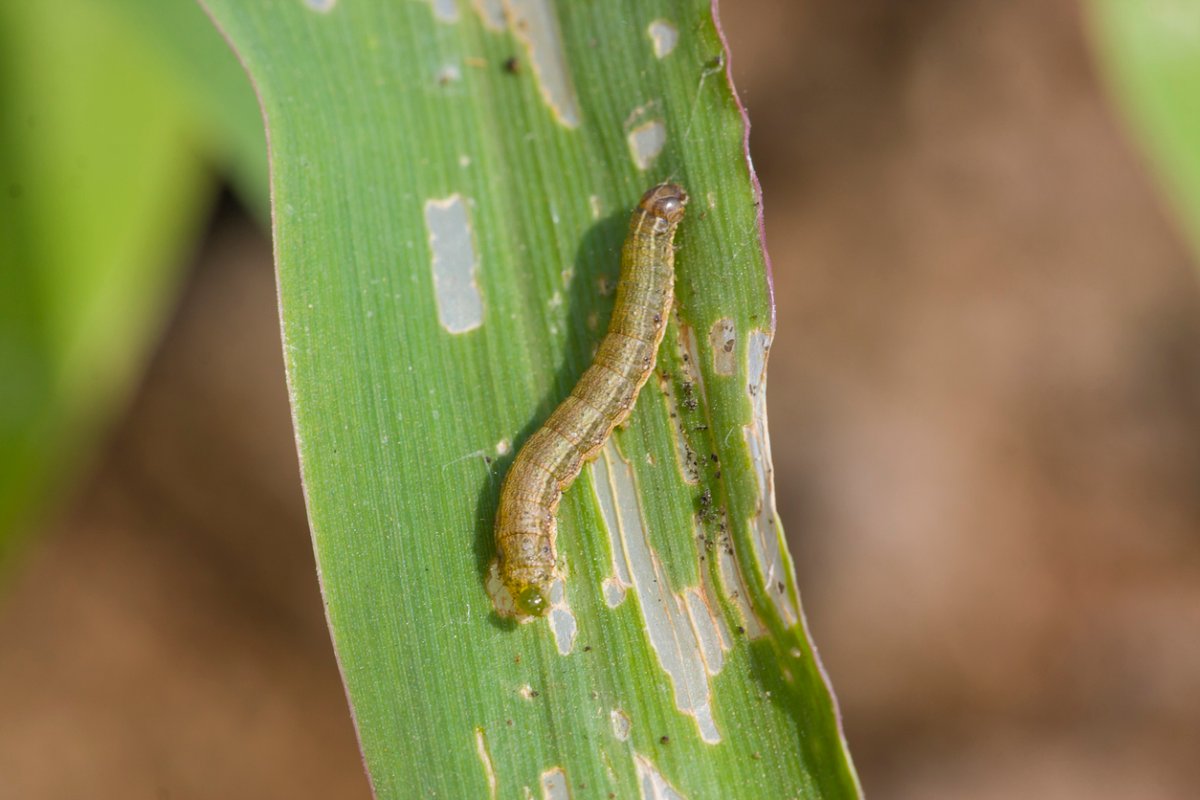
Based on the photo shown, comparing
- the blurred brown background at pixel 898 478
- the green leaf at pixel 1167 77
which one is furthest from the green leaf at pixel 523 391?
the blurred brown background at pixel 898 478

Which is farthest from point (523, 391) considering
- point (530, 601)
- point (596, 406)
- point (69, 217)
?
point (69, 217)

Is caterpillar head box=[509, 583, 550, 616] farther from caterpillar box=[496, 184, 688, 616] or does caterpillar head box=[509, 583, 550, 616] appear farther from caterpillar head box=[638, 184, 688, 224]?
caterpillar head box=[638, 184, 688, 224]

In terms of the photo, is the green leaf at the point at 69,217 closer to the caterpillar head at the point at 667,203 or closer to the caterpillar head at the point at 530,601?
the caterpillar head at the point at 530,601

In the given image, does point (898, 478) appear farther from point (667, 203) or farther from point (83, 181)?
point (83, 181)

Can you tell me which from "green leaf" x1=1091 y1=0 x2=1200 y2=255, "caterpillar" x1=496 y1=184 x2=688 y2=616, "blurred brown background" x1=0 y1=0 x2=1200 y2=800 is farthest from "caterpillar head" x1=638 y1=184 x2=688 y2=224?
"blurred brown background" x1=0 y1=0 x2=1200 y2=800

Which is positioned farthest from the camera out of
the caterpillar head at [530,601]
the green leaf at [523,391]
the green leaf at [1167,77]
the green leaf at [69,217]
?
the green leaf at [69,217]
